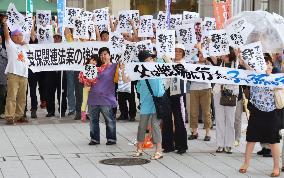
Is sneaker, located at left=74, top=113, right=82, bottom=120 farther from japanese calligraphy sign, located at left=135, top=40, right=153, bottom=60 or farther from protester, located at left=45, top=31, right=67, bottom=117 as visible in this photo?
japanese calligraphy sign, located at left=135, top=40, right=153, bottom=60

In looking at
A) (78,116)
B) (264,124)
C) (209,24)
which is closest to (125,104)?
(78,116)

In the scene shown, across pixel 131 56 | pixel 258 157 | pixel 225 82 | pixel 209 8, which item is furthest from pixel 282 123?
pixel 209 8

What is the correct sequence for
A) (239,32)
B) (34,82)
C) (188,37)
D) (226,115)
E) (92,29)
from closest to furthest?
(239,32) < (226,115) < (188,37) < (92,29) < (34,82)

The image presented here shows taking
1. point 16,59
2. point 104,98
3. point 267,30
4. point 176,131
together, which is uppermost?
point 267,30

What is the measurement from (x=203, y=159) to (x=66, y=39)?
17.0 feet

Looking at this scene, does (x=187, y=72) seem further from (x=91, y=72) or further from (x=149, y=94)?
(x=91, y=72)

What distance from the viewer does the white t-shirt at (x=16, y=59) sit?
12750 mm

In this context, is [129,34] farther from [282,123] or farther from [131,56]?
[282,123]

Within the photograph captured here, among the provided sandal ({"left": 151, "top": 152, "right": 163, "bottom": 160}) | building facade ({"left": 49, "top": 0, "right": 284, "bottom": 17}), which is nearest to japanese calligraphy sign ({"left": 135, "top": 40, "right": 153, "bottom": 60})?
sandal ({"left": 151, "top": 152, "right": 163, "bottom": 160})

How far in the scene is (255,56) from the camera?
8.48 meters

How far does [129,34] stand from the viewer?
523 inches

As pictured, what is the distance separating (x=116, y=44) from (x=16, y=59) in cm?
238

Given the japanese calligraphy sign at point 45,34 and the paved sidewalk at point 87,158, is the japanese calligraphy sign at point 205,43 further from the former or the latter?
the japanese calligraphy sign at point 45,34

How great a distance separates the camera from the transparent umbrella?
31.9 feet
